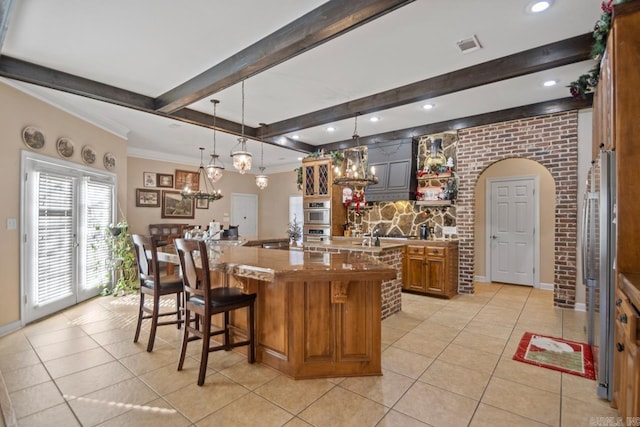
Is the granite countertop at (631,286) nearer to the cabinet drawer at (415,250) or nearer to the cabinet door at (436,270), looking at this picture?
the cabinet door at (436,270)

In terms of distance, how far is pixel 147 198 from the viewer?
7254 millimetres

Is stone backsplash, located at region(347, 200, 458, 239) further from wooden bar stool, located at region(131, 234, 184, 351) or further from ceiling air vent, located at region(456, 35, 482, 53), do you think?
wooden bar stool, located at region(131, 234, 184, 351)

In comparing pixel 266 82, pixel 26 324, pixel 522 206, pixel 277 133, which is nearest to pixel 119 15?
pixel 266 82

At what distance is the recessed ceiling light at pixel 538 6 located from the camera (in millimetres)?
2355

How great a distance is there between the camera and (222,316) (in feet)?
10.3

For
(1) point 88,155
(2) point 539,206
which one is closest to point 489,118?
(2) point 539,206

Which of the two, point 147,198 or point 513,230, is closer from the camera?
point 513,230

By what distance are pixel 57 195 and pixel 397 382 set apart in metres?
4.75

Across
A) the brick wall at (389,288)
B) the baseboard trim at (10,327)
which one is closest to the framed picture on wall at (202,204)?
the baseboard trim at (10,327)

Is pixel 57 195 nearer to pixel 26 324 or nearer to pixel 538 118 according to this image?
pixel 26 324

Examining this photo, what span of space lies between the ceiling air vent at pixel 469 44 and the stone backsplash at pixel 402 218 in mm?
2973

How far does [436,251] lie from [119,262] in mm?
5302

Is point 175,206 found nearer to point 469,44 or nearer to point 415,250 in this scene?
point 415,250

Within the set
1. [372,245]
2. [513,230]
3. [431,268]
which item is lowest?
[431,268]
